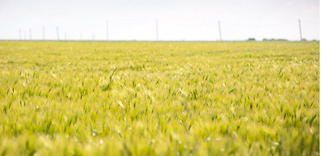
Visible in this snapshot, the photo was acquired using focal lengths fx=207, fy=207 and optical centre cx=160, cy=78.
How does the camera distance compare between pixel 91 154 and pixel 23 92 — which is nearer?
pixel 91 154

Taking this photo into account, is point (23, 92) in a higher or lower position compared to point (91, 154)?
higher

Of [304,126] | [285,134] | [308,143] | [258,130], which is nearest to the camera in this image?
[308,143]

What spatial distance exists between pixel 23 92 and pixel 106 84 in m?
1.19

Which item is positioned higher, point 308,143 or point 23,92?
point 23,92

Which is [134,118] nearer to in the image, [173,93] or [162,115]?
[162,115]

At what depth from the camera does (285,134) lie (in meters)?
1.50

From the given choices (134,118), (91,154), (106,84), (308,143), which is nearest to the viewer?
(91,154)

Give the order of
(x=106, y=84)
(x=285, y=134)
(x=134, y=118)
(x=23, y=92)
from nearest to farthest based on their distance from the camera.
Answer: (x=285, y=134)
(x=134, y=118)
(x=23, y=92)
(x=106, y=84)

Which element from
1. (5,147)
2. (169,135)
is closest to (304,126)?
(169,135)

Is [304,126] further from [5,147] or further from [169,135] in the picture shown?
[5,147]

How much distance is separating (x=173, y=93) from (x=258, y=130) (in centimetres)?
155

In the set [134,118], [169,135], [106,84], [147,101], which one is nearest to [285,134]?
[169,135]

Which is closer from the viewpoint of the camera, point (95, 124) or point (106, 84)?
point (95, 124)

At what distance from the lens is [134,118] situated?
6.70ft
